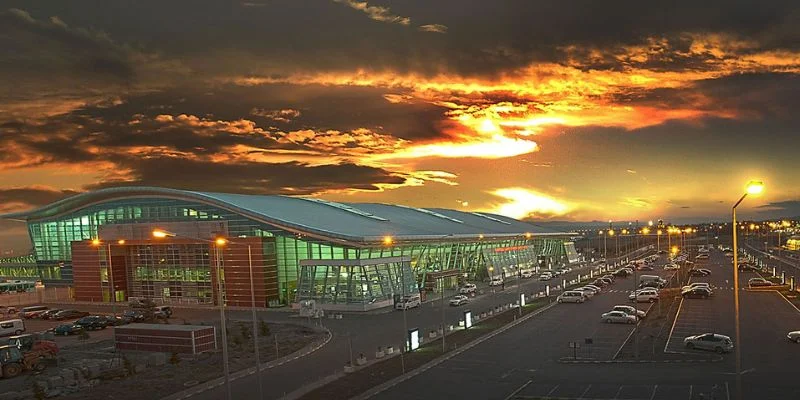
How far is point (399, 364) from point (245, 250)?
4105 cm

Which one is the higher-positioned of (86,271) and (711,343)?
(86,271)

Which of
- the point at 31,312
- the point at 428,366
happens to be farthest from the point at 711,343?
the point at 31,312

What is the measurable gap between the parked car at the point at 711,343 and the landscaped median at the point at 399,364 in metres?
14.6

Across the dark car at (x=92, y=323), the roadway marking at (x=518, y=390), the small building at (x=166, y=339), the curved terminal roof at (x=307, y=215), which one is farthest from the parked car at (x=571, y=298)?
the dark car at (x=92, y=323)

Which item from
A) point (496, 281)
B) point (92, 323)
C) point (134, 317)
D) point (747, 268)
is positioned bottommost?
point (747, 268)

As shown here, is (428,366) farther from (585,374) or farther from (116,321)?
(116,321)

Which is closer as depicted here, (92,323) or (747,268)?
(92,323)

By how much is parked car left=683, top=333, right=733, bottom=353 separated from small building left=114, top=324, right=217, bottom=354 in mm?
32937

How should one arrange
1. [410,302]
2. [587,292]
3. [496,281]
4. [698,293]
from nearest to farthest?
[410,302], [698,293], [587,292], [496,281]

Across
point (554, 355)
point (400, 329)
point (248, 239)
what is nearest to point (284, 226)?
point (248, 239)

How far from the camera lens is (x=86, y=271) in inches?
3625

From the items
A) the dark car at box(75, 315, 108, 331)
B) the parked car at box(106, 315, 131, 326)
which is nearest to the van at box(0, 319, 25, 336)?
the dark car at box(75, 315, 108, 331)

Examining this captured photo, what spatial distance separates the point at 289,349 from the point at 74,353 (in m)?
17.3

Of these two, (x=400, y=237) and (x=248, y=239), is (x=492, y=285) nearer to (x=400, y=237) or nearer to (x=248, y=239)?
(x=400, y=237)
